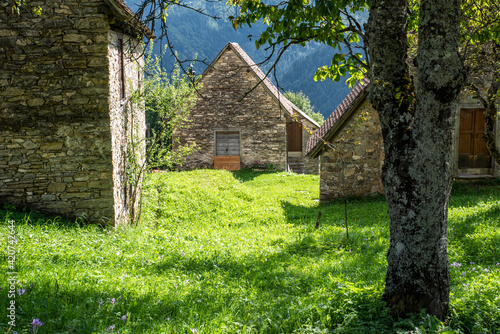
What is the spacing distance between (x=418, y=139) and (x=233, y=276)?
9.16 ft

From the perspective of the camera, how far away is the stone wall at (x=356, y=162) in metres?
11.0

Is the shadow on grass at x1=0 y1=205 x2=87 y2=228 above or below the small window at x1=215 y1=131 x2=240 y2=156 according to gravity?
below

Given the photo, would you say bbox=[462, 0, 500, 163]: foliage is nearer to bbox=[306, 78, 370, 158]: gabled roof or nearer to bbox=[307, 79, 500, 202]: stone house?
bbox=[306, 78, 370, 158]: gabled roof

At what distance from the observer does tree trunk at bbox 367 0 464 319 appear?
2.96 meters

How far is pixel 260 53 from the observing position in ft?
398

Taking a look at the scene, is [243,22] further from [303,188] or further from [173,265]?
[303,188]

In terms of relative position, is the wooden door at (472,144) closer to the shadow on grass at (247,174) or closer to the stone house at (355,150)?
the stone house at (355,150)

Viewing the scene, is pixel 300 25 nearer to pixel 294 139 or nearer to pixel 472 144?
pixel 472 144

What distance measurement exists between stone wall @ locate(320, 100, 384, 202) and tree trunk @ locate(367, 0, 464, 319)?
7800mm

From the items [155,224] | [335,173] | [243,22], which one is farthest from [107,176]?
[335,173]

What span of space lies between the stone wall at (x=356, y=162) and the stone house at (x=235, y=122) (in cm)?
707

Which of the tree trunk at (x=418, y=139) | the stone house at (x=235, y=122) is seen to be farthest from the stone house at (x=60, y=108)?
the stone house at (x=235, y=122)

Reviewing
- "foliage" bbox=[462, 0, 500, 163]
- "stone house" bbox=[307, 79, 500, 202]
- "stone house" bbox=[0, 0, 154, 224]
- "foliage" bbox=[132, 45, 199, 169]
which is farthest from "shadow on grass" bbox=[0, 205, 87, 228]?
"foliage" bbox=[462, 0, 500, 163]

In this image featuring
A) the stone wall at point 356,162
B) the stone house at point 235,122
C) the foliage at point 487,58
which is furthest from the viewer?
the stone house at point 235,122
